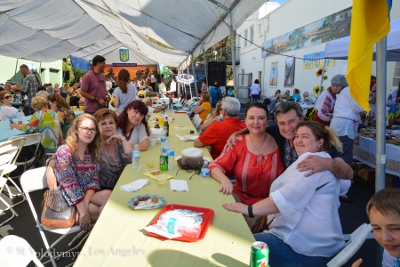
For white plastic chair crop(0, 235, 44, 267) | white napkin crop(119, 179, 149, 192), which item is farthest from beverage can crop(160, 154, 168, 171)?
white plastic chair crop(0, 235, 44, 267)

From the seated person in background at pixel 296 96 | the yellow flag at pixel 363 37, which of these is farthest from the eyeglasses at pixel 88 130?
the seated person in background at pixel 296 96

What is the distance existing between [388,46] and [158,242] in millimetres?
4852

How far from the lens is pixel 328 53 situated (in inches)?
236

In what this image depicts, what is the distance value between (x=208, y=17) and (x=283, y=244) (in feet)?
13.7

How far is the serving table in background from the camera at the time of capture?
4.02 feet

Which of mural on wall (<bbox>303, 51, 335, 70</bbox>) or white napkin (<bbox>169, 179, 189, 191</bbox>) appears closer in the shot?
white napkin (<bbox>169, 179, 189, 191</bbox>)

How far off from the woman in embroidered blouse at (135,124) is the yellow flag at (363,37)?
7.35 feet

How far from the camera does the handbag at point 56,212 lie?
206 centimetres

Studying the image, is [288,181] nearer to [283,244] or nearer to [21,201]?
[283,244]

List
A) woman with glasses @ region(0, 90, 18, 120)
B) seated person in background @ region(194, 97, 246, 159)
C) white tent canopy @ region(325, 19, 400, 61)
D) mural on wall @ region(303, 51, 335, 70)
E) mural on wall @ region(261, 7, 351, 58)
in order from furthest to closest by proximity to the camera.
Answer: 1. mural on wall @ region(303, 51, 335, 70)
2. mural on wall @ region(261, 7, 351, 58)
3. woman with glasses @ region(0, 90, 18, 120)
4. white tent canopy @ region(325, 19, 400, 61)
5. seated person in background @ region(194, 97, 246, 159)

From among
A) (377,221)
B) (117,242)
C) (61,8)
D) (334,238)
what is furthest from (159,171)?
(61,8)

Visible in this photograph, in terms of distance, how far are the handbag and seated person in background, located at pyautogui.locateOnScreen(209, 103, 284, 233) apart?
3.64 feet

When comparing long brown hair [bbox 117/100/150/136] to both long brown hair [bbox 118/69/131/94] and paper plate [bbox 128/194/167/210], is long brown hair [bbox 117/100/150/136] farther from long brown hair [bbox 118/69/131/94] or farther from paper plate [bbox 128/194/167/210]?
long brown hair [bbox 118/69/131/94]

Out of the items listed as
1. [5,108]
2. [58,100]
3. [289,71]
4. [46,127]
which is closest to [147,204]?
[46,127]
